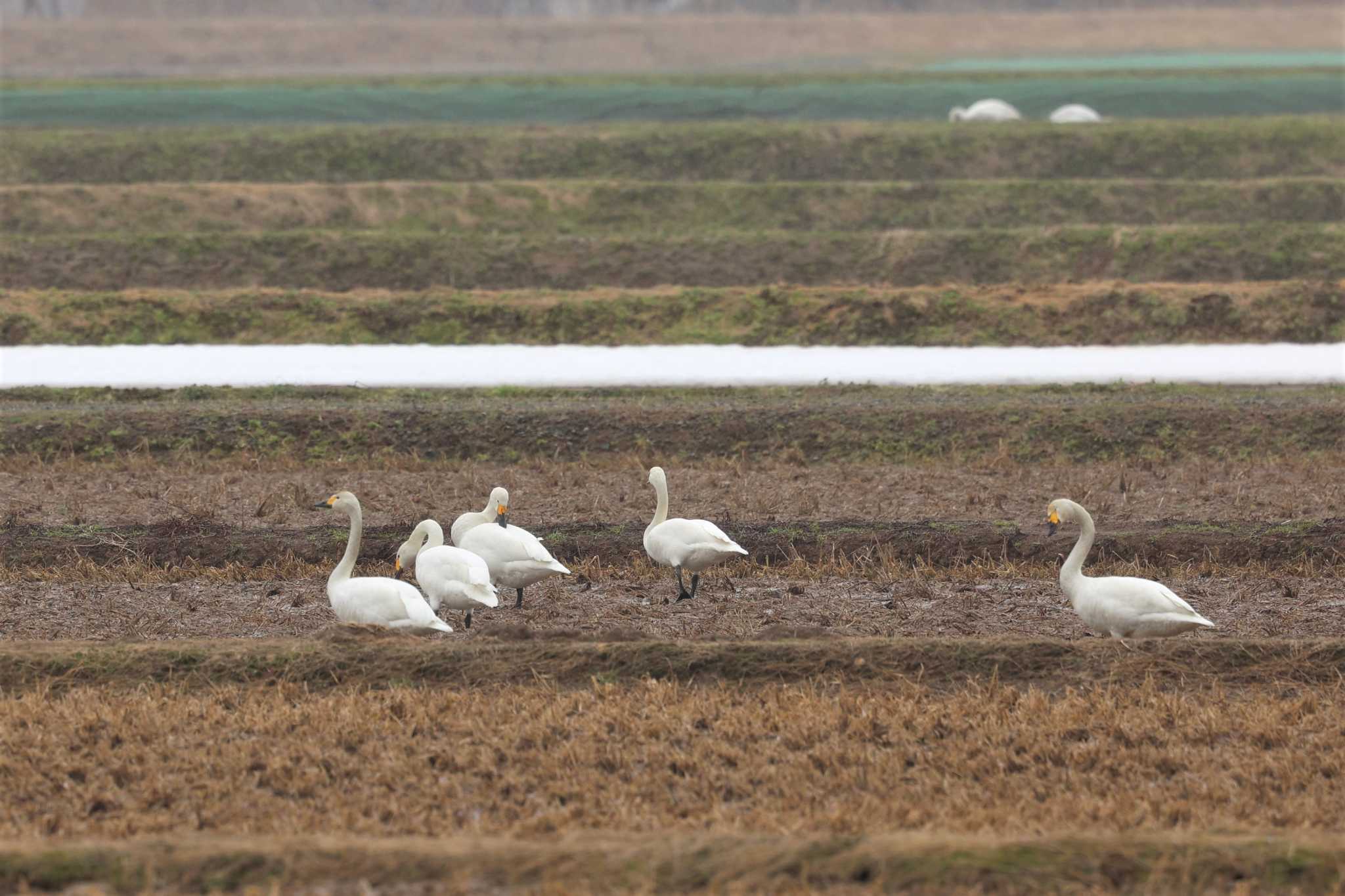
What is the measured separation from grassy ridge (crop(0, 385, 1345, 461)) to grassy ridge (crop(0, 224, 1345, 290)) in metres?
9.02

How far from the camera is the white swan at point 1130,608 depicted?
9.91 meters

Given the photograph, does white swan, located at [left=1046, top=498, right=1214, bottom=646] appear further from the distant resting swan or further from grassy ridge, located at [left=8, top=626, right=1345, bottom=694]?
the distant resting swan

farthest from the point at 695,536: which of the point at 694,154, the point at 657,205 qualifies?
the point at 694,154

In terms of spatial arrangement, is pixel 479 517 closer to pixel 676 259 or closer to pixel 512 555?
pixel 512 555

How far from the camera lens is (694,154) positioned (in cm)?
Result: 3441

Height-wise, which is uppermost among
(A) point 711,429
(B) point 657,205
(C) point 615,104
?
(C) point 615,104

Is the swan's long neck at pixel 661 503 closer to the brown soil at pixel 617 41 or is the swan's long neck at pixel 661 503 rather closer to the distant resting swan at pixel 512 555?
the distant resting swan at pixel 512 555

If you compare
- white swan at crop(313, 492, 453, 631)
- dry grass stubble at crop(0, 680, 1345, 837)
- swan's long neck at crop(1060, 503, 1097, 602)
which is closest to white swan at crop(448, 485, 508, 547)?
white swan at crop(313, 492, 453, 631)

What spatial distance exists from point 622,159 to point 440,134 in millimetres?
3616

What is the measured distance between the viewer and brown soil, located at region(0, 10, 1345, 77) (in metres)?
57.4

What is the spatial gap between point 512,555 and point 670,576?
1.87 m

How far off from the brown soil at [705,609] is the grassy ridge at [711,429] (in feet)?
14.9

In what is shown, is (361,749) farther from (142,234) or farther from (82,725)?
(142,234)

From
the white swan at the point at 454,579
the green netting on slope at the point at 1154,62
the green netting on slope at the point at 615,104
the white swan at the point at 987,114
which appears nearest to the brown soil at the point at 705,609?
the white swan at the point at 454,579
